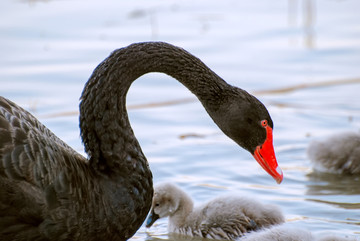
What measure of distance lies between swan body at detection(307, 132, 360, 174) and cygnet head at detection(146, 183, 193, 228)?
4.00 ft

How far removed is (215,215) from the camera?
4.70 meters

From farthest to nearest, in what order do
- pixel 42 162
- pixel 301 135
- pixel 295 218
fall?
pixel 301 135
pixel 295 218
pixel 42 162

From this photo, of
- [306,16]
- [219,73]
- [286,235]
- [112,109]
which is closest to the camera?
[112,109]

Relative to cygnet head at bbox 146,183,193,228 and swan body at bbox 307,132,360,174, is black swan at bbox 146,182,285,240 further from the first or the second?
swan body at bbox 307,132,360,174

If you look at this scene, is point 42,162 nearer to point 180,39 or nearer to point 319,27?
point 180,39

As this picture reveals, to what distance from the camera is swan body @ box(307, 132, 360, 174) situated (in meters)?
5.63

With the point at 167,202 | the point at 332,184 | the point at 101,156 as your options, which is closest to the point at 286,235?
the point at 167,202

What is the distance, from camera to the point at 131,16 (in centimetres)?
995

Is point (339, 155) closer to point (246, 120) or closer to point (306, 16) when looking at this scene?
point (246, 120)

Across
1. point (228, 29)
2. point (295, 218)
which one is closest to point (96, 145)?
point (295, 218)

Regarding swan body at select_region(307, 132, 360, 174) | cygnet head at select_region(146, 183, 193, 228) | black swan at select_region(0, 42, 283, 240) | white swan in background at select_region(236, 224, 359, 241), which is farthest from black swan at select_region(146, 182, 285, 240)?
swan body at select_region(307, 132, 360, 174)

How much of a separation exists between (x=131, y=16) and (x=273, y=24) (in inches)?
72.5

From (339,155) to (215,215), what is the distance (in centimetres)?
141

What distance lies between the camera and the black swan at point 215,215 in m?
4.65
